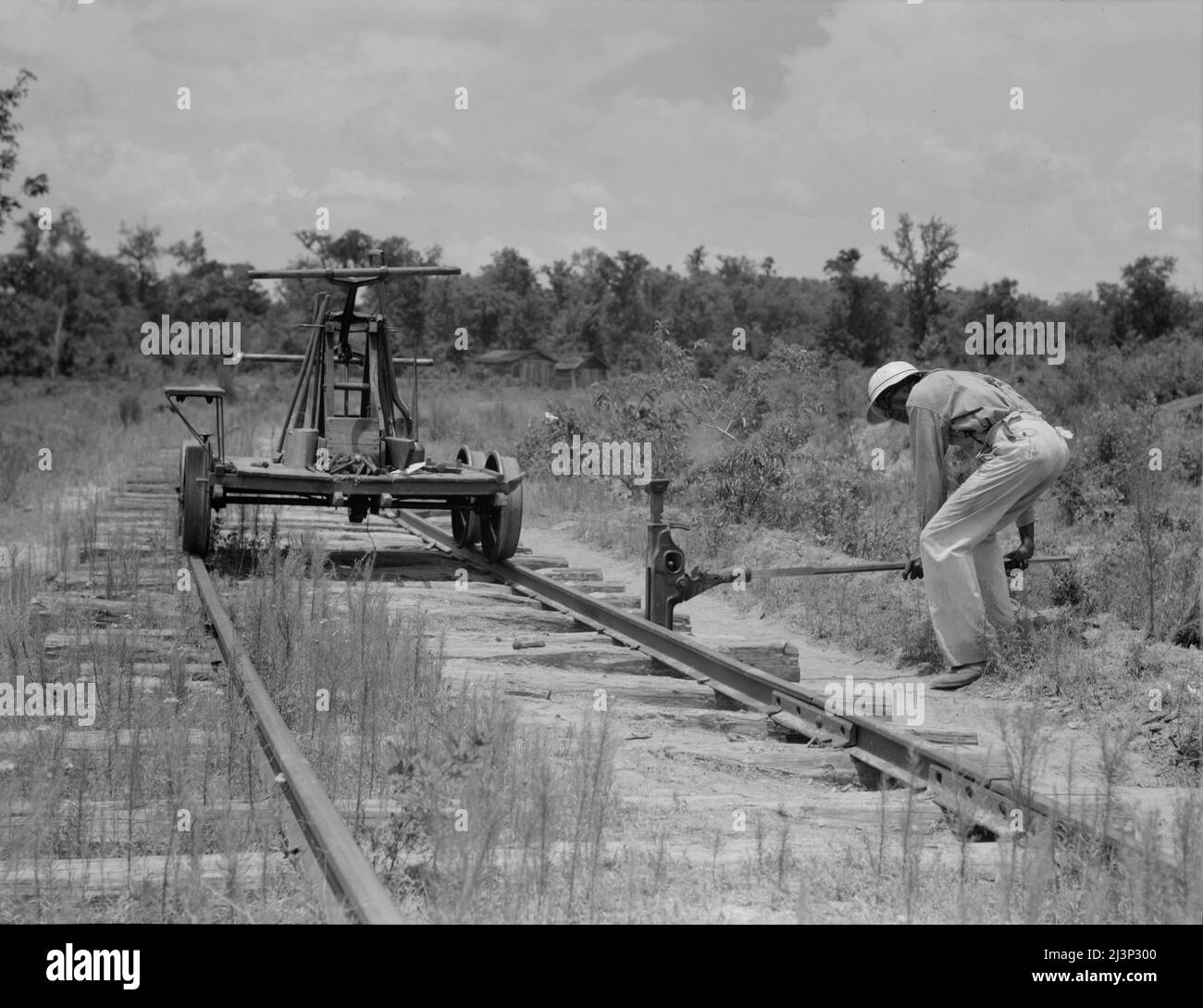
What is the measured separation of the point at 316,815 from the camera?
3.89m

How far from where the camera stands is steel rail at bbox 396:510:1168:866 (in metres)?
4.12

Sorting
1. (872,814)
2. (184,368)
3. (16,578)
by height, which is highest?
(184,368)

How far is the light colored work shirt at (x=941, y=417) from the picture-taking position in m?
7.05

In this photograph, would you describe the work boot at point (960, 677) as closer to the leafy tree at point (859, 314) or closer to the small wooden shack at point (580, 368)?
the leafy tree at point (859, 314)

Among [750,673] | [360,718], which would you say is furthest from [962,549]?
[360,718]

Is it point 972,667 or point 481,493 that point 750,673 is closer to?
point 972,667

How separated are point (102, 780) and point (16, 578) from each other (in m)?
3.81

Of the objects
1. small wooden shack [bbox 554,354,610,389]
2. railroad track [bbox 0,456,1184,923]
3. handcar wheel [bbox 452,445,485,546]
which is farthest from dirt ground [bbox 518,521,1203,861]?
small wooden shack [bbox 554,354,610,389]

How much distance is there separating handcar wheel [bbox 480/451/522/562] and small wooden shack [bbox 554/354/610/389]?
63.4m

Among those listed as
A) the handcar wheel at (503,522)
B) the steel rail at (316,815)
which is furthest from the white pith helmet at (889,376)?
the handcar wheel at (503,522)

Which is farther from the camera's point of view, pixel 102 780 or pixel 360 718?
pixel 360 718

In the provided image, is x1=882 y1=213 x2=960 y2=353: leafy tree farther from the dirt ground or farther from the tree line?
the dirt ground

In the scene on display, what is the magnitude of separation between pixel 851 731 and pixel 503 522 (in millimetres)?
5363
